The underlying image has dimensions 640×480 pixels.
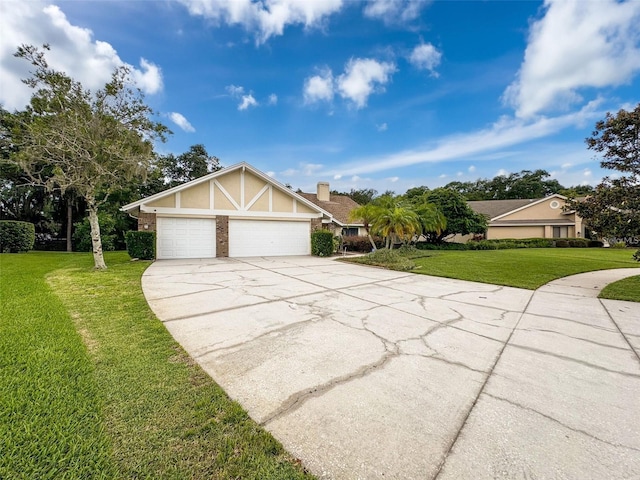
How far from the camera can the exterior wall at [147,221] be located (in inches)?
524

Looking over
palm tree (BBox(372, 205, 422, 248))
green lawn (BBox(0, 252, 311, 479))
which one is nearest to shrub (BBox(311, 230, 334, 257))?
palm tree (BBox(372, 205, 422, 248))

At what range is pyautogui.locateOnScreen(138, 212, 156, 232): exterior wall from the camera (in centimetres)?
1332

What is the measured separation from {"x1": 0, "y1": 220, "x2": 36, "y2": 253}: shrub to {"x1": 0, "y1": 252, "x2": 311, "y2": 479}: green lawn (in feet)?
52.4

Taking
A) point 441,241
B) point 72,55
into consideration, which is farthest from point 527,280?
point 72,55

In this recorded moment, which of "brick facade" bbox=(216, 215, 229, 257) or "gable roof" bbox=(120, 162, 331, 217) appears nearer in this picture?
"gable roof" bbox=(120, 162, 331, 217)

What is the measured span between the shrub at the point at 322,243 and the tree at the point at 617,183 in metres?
10.9

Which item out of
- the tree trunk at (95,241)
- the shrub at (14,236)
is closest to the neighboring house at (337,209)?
the tree trunk at (95,241)

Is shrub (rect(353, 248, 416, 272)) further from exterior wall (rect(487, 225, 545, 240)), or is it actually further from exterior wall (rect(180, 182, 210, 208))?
exterior wall (rect(487, 225, 545, 240))

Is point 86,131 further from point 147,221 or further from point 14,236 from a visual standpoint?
point 14,236

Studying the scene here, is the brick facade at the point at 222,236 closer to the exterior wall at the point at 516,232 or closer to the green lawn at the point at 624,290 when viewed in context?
the green lawn at the point at 624,290

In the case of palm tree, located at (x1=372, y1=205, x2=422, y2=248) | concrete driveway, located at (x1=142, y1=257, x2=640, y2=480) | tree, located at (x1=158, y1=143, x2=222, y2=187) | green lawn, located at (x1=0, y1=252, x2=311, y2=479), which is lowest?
concrete driveway, located at (x1=142, y1=257, x2=640, y2=480)

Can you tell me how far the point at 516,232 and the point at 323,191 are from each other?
19597 millimetres

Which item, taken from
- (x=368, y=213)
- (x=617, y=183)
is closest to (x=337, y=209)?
(x=368, y=213)

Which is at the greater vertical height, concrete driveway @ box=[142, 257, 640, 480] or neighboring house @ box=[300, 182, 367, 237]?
neighboring house @ box=[300, 182, 367, 237]
